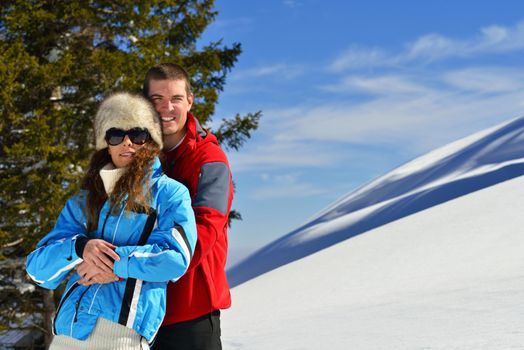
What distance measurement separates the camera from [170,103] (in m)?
2.79

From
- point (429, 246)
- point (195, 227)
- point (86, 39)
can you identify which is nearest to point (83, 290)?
point (195, 227)

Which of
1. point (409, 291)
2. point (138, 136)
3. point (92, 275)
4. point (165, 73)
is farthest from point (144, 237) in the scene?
point (409, 291)

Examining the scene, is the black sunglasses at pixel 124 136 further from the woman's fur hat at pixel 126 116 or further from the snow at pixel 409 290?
the snow at pixel 409 290

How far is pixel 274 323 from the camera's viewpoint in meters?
7.49

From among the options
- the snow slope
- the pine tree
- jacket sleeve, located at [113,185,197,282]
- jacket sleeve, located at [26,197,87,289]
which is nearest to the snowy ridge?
the snow slope

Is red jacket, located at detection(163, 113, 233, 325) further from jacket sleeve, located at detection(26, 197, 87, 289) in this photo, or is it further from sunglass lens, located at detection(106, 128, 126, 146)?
jacket sleeve, located at detection(26, 197, 87, 289)

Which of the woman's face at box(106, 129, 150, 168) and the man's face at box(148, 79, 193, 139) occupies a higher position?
the man's face at box(148, 79, 193, 139)

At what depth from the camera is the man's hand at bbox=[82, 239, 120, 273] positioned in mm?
2260

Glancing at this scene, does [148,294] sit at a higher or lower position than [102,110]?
lower

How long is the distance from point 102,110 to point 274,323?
5.36m

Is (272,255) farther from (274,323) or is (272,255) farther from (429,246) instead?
(274,323)

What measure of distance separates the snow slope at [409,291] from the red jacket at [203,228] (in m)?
3.03

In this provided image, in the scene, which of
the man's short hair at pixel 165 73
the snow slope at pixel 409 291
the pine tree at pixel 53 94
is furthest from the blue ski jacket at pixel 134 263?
the pine tree at pixel 53 94

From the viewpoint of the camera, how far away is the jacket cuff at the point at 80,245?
2.34m
